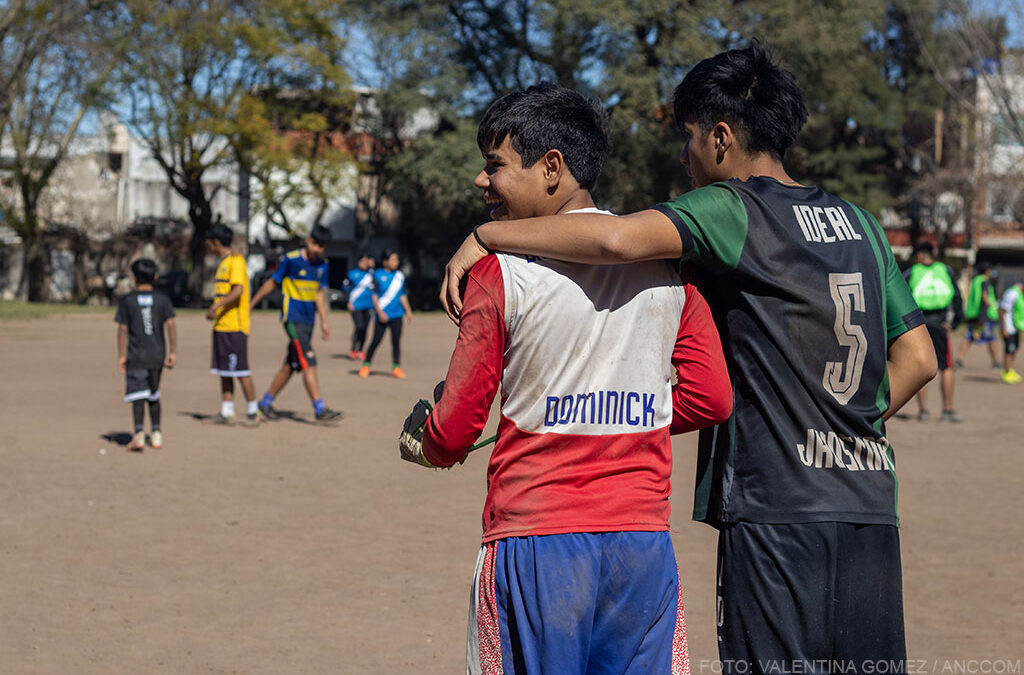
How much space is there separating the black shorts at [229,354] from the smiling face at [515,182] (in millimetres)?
9132

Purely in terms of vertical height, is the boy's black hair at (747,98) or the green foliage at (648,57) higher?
the green foliage at (648,57)

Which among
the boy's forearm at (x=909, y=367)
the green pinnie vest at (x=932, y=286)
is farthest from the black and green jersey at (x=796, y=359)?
the green pinnie vest at (x=932, y=286)

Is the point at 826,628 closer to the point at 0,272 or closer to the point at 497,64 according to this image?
the point at 497,64

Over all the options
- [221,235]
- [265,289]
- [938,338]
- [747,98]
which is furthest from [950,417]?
[747,98]

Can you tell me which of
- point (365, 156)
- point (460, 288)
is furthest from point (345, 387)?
point (365, 156)

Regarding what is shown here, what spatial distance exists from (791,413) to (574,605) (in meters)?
0.69

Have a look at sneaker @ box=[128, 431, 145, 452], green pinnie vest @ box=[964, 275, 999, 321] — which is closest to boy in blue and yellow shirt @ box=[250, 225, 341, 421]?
sneaker @ box=[128, 431, 145, 452]

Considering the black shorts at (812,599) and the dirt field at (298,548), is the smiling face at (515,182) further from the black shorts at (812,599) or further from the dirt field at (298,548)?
the dirt field at (298,548)

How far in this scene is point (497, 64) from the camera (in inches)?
1700

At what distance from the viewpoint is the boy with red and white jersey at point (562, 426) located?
2.49 meters

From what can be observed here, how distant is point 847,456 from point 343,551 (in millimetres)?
4544

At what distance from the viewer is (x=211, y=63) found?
41562 mm

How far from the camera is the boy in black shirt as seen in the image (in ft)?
32.8

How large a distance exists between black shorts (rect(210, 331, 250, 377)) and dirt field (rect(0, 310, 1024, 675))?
65 centimetres
